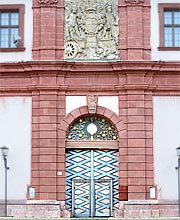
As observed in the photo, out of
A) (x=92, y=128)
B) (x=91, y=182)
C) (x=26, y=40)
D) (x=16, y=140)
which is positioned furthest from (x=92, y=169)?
(x=26, y=40)

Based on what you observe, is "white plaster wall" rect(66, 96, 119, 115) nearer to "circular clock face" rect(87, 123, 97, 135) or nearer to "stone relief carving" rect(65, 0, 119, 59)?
"circular clock face" rect(87, 123, 97, 135)

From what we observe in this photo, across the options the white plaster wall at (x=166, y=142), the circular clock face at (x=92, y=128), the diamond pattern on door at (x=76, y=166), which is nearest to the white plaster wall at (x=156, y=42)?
the white plaster wall at (x=166, y=142)

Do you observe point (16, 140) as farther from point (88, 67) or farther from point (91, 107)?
point (88, 67)

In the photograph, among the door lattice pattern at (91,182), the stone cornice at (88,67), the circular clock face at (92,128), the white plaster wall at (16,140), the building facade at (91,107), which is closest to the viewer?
the building facade at (91,107)

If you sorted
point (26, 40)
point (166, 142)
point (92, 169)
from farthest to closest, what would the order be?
1. point (26, 40)
2. point (92, 169)
3. point (166, 142)

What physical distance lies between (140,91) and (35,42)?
15.4 feet

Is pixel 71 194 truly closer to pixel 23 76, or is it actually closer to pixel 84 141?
pixel 84 141

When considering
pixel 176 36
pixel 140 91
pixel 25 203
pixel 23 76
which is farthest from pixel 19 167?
pixel 176 36

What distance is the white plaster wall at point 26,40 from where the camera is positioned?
2800cm

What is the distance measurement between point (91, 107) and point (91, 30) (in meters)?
3.15

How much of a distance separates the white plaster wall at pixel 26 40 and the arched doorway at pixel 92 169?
3410 millimetres

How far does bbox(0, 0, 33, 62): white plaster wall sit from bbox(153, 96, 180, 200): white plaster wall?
549cm

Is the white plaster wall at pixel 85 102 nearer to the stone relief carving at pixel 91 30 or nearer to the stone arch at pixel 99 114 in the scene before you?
the stone arch at pixel 99 114

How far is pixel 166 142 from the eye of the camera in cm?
2736
